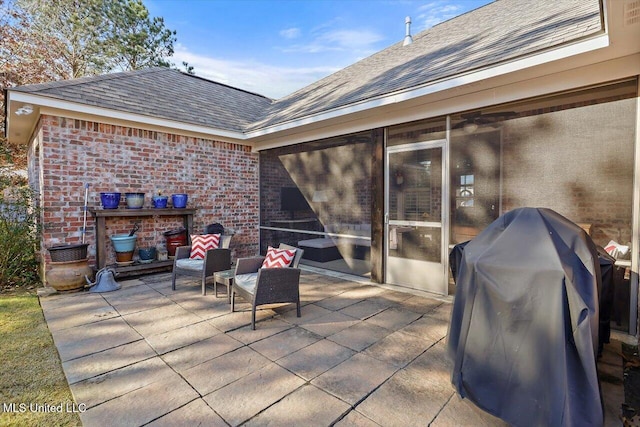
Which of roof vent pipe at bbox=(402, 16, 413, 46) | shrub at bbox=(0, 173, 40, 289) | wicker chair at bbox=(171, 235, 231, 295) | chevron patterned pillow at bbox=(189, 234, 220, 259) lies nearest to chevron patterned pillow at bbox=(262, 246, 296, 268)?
wicker chair at bbox=(171, 235, 231, 295)

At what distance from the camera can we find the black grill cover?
167 cm

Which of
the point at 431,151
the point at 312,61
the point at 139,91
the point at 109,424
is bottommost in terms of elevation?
the point at 109,424

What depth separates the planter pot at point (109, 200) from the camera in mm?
5246

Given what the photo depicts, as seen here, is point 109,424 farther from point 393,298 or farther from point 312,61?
point 312,61

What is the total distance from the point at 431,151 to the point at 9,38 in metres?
15.4

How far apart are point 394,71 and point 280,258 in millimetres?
4141

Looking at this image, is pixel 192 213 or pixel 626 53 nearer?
pixel 626 53

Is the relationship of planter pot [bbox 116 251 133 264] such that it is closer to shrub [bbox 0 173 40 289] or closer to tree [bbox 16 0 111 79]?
shrub [bbox 0 173 40 289]

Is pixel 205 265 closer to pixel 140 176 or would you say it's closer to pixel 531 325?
pixel 140 176

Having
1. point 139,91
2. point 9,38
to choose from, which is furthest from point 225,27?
point 9,38

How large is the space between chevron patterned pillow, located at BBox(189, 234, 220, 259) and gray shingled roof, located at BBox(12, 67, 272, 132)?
2.50 m

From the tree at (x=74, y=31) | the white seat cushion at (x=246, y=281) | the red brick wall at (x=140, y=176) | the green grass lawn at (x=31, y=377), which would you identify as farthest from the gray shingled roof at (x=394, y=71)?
the tree at (x=74, y=31)

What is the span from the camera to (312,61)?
1223 cm

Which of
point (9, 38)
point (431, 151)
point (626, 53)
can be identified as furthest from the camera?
point (9, 38)
